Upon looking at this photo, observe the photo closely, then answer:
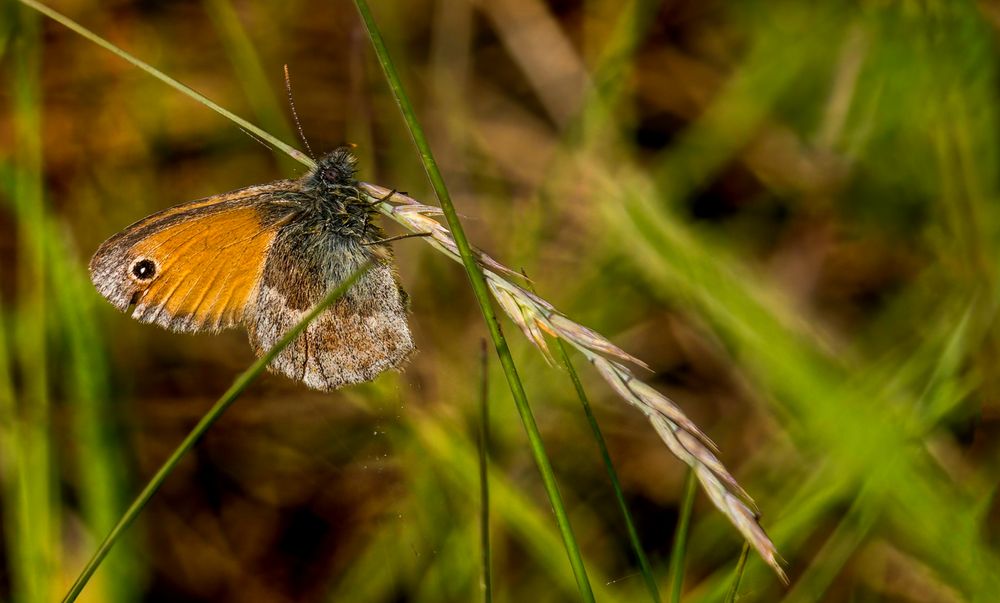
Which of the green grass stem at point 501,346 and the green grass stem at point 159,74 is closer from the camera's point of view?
the green grass stem at point 501,346

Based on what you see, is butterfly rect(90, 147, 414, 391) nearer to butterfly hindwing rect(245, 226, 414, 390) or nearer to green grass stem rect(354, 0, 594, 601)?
butterfly hindwing rect(245, 226, 414, 390)

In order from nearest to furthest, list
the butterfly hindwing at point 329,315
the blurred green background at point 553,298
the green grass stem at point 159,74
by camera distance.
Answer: the green grass stem at point 159,74
the butterfly hindwing at point 329,315
the blurred green background at point 553,298

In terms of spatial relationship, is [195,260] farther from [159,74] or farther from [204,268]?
[159,74]

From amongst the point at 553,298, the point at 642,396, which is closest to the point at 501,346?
the point at 642,396

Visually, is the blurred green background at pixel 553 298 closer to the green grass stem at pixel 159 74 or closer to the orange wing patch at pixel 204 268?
the orange wing patch at pixel 204 268

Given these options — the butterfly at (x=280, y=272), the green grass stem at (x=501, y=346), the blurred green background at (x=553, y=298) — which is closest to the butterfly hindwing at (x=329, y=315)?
the butterfly at (x=280, y=272)

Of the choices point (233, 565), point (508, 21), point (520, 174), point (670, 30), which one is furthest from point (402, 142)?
point (233, 565)
